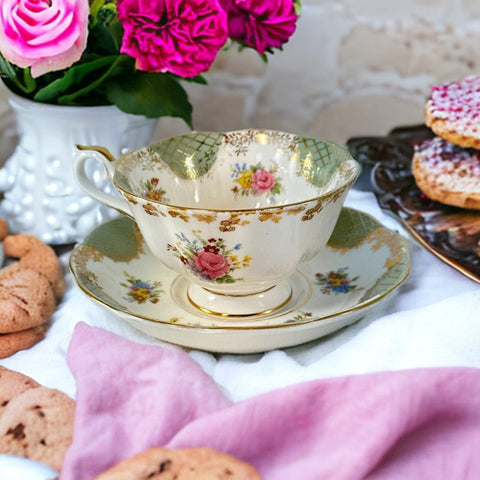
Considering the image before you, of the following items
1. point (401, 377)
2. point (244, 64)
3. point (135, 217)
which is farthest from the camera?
point (244, 64)

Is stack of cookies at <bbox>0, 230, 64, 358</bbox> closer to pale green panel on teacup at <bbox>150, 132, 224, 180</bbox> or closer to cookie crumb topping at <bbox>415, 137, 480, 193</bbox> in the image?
pale green panel on teacup at <bbox>150, 132, 224, 180</bbox>

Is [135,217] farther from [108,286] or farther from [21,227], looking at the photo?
[21,227]

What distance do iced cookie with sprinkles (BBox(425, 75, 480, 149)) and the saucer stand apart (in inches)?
5.9

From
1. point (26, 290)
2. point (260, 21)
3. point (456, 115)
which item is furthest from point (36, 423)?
point (456, 115)

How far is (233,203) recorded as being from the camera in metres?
0.68

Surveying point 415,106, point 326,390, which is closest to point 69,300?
point 326,390

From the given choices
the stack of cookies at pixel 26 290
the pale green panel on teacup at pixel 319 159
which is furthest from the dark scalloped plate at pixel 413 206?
the stack of cookies at pixel 26 290

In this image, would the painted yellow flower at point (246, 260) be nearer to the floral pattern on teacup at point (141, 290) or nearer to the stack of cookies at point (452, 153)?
the floral pattern on teacup at point (141, 290)

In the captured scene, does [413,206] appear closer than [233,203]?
No

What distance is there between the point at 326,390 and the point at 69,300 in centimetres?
29

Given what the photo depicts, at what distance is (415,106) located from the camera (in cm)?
115

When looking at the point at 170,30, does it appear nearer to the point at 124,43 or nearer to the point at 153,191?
the point at 124,43

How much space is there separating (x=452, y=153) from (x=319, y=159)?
236 millimetres

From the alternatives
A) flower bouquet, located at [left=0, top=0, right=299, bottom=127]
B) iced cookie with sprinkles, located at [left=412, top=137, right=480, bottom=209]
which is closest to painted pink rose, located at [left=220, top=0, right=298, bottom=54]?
flower bouquet, located at [left=0, top=0, right=299, bottom=127]
